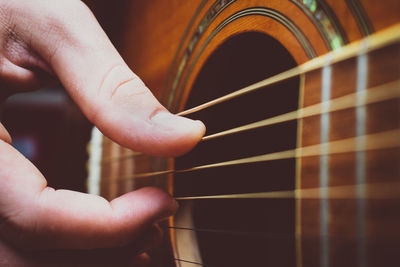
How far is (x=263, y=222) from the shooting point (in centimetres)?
72

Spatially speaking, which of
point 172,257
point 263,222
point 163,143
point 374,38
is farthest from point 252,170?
point 374,38

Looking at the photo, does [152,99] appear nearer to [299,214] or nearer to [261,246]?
[299,214]

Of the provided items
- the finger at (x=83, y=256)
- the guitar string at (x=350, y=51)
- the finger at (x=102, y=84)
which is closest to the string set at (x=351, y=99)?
the guitar string at (x=350, y=51)

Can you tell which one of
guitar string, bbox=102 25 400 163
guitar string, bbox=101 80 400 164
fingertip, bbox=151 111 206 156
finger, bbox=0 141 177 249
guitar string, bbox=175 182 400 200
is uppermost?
guitar string, bbox=102 25 400 163

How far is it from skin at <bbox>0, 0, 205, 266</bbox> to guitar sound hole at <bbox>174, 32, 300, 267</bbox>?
0.21 metres

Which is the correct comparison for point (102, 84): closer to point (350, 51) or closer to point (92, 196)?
point (92, 196)

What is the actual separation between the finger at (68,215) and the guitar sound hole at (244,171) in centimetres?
22

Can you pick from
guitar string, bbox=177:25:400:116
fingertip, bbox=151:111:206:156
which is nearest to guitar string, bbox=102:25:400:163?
guitar string, bbox=177:25:400:116

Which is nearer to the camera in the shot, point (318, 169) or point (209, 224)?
point (318, 169)

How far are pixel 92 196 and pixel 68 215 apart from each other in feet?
0.13

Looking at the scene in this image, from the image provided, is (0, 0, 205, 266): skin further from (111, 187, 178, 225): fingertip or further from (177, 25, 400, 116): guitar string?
(177, 25, 400, 116): guitar string

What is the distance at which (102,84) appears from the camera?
0.51 m

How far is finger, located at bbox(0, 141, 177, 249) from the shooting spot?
1.53 ft

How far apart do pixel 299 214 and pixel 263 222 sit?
309 millimetres
